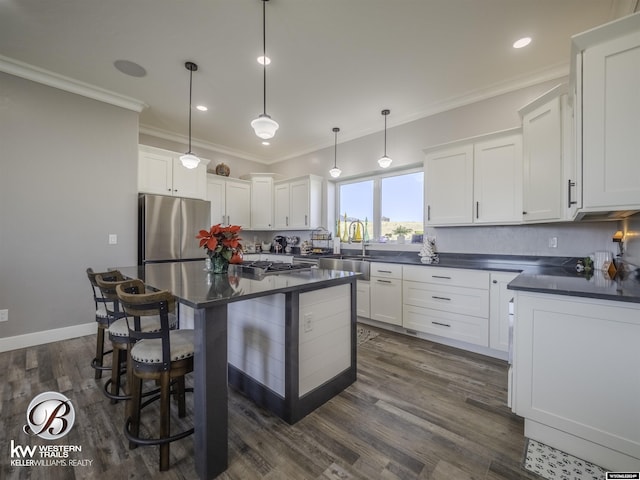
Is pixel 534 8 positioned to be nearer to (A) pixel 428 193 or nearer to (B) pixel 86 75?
(A) pixel 428 193

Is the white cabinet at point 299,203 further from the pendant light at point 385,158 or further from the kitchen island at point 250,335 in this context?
the kitchen island at point 250,335

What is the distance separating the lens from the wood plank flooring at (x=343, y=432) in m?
1.37

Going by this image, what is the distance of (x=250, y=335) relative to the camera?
1.98 m

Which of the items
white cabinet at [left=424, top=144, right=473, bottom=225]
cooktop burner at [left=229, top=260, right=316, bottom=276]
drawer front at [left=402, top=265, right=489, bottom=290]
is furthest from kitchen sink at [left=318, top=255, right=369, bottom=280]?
cooktop burner at [left=229, top=260, right=316, bottom=276]

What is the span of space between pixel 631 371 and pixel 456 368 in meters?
1.35

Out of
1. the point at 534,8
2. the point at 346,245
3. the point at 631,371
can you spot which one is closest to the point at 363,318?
the point at 346,245

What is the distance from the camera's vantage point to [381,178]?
4.41m

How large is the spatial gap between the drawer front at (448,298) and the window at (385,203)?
1075 mm

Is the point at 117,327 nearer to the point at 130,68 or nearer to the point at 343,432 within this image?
the point at 343,432

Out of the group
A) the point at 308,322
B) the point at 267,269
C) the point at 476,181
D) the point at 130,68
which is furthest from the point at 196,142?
the point at 476,181

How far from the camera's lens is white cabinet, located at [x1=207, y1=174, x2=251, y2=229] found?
497cm

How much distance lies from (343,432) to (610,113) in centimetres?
238

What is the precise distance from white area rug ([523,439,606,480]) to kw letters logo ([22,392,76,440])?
2667mm

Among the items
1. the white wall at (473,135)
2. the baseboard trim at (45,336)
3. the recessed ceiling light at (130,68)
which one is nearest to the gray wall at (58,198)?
the baseboard trim at (45,336)
